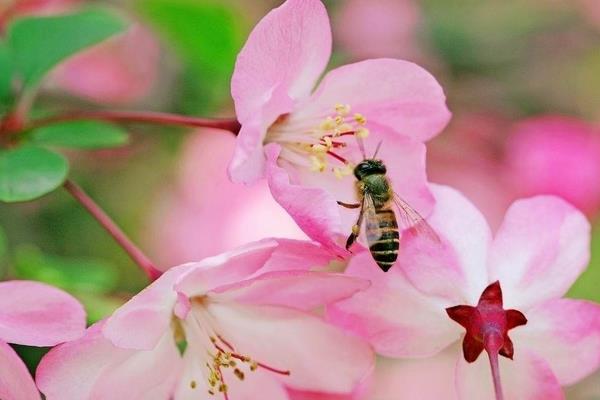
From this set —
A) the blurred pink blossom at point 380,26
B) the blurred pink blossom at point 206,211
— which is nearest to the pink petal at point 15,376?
the blurred pink blossom at point 206,211

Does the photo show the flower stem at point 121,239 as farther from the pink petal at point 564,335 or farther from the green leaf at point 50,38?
the pink petal at point 564,335

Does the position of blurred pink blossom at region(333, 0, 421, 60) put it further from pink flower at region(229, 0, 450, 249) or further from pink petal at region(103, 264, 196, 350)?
pink petal at region(103, 264, 196, 350)

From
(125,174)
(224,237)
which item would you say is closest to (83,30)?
(224,237)

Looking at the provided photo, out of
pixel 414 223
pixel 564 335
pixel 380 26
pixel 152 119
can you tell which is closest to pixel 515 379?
pixel 564 335

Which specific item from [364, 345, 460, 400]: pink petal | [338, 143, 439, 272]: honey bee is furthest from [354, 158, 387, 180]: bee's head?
[364, 345, 460, 400]: pink petal

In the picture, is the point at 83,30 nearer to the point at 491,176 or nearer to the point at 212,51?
the point at 212,51

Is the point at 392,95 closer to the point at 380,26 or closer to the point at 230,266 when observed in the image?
the point at 230,266

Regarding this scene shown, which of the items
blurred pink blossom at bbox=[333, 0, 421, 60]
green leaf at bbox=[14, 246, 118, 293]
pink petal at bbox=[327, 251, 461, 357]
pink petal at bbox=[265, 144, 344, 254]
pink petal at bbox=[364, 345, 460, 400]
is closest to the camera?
pink petal at bbox=[265, 144, 344, 254]
